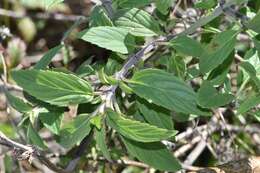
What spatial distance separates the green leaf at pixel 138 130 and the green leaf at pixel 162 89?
7 centimetres

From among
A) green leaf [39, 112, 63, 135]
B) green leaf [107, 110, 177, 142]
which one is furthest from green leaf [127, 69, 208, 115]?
green leaf [39, 112, 63, 135]

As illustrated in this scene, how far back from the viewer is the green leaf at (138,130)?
1011mm

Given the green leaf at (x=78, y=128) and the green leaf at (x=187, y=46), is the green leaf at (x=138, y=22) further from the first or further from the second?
the green leaf at (x=78, y=128)

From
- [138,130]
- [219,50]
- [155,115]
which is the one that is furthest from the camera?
[155,115]

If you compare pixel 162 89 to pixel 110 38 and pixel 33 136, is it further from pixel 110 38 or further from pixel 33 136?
pixel 33 136

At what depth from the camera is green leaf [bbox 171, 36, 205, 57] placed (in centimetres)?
122

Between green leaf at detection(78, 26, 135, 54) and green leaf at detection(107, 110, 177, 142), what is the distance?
17 cm

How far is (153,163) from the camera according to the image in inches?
46.2

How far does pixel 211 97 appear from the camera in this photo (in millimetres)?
1226

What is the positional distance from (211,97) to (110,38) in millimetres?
257

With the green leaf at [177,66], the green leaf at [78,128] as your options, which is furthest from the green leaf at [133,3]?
the green leaf at [78,128]

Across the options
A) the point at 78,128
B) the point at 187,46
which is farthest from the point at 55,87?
the point at 187,46

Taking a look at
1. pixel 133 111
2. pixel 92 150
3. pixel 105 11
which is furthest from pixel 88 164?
pixel 105 11

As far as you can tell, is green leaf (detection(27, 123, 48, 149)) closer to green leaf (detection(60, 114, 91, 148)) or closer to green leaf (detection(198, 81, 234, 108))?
green leaf (detection(60, 114, 91, 148))
